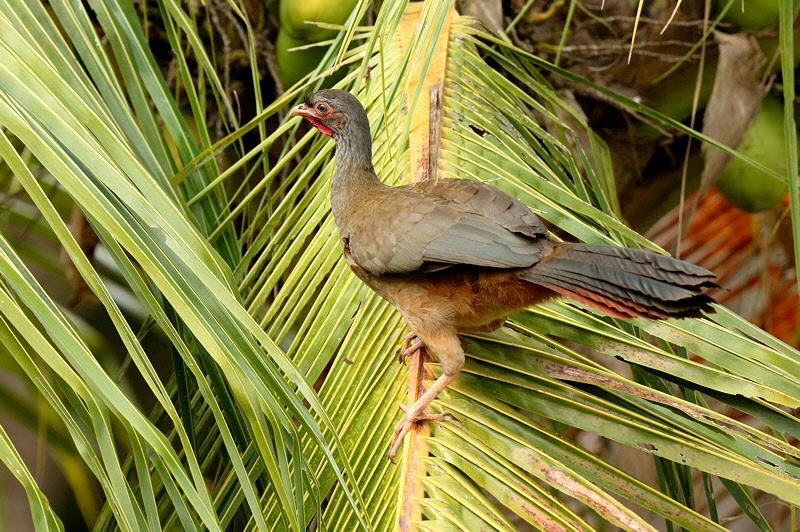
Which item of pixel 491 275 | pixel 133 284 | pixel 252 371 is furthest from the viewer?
pixel 491 275

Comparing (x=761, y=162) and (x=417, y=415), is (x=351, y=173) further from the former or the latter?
(x=761, y=162)

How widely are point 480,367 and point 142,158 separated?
888 millimetres

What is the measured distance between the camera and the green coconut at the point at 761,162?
2.29m

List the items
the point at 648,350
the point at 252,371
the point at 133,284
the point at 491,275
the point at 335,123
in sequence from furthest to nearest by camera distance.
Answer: the point at 335,123, the point at 491,275, the point at 648,350, the point at 133,284, the point at 252,371

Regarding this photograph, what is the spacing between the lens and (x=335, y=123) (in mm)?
1739

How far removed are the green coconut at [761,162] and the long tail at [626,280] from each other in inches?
53.8

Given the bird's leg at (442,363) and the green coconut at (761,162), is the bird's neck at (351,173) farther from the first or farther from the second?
the green coconut at (761,162)

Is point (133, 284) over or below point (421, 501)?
over

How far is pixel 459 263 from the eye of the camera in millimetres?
1375

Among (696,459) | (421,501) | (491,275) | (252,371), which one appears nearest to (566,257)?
(491,275)

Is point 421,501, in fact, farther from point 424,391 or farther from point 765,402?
point 765,402

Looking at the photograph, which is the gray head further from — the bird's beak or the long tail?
the long tail

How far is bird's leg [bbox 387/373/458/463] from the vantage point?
1.28 m

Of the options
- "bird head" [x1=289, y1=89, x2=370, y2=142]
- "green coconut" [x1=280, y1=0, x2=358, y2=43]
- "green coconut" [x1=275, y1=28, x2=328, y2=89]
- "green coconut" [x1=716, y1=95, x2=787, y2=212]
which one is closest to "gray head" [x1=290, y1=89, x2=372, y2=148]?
"bird head" [x1=289, y1=89, x2=370, y2=142]
